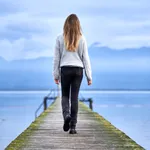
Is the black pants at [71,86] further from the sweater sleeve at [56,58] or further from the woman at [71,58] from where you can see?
the sweater sleeve at [56,58]

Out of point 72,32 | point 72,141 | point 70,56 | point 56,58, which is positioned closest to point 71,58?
point 70,56

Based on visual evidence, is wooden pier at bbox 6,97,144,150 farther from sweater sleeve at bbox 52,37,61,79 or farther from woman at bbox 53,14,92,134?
sweater sleeve at bbox 52,37,61,79

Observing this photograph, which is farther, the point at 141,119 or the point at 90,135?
the point at 141,119

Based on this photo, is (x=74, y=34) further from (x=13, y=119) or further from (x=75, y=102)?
(x=13, y=119)

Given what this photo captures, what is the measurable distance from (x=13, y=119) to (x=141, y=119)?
18.5m

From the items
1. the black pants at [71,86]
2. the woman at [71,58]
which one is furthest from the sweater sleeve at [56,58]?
the black pants at [71,86]

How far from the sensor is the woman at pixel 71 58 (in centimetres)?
870

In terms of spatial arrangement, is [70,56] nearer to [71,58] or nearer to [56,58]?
[71,58]

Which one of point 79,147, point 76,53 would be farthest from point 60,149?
point 76,53

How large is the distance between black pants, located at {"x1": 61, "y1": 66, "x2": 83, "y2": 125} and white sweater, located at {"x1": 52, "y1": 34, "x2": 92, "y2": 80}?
0.08m

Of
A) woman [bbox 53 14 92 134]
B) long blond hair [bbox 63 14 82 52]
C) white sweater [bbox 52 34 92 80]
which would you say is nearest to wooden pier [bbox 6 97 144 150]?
woman [bbox 53 14 92 134]

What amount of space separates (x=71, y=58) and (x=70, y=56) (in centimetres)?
4

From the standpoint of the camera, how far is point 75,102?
9.11m

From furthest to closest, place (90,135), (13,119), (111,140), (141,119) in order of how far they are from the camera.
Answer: (13,119)
(141,119)
(90,135)
(111,140)
